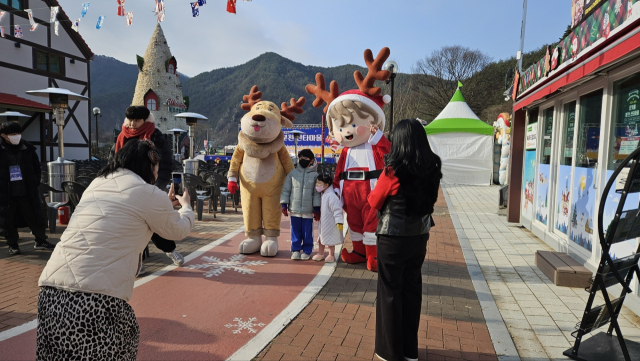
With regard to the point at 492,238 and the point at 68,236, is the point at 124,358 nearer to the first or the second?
the point at 68,236

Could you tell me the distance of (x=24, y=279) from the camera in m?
Answer: 4.41

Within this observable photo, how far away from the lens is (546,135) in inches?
282

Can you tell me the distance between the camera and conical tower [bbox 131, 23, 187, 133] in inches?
1261

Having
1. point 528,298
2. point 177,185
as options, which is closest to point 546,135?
point 528,298

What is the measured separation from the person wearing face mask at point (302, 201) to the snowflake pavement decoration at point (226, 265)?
0.59m

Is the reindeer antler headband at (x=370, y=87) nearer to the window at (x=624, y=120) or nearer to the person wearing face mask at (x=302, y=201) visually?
the person wearing face mask at (x=302, y=201)

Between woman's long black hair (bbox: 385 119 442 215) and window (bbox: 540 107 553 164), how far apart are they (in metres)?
5.21

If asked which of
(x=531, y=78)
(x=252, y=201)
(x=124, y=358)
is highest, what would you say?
(x=531, y=78)

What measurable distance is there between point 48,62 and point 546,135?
22378 millimetres

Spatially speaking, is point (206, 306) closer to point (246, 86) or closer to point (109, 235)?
point (109, 235)

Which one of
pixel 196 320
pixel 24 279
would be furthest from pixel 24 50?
pixel 196 320

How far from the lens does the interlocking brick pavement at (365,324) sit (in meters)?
3.02

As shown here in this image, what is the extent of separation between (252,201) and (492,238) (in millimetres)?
4697

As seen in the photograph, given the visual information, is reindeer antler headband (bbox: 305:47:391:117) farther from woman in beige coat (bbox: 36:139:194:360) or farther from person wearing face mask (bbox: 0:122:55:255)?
person wearing face mask (bbox: 0:122:55:255)
